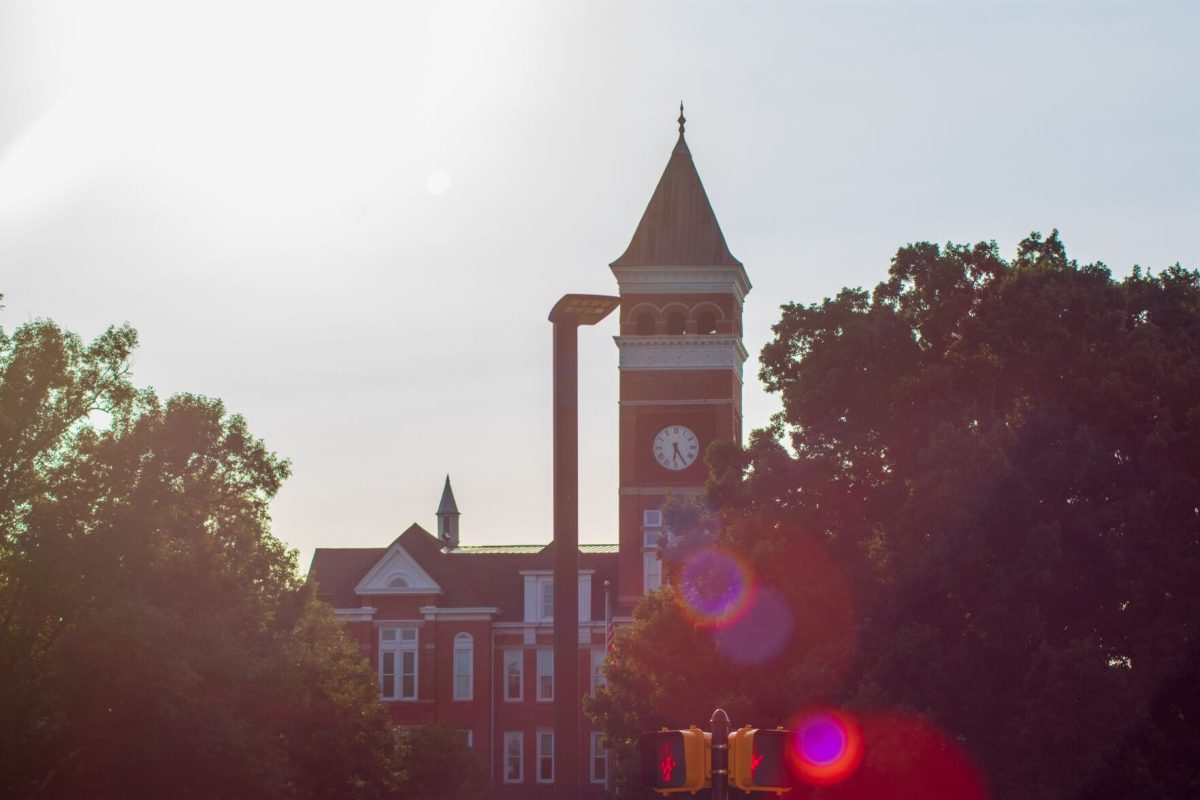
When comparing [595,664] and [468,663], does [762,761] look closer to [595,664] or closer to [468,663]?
[595,664]

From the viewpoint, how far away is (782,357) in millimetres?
42500

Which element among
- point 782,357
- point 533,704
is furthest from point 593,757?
point 782,357

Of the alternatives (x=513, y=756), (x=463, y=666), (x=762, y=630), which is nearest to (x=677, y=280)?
(x=463, y=666)

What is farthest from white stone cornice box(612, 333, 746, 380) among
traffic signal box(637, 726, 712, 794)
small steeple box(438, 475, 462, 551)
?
traffic signal box(637, 726, 712, 794)

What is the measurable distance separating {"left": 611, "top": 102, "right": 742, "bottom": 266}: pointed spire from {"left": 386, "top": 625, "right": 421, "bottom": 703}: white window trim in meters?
18.3

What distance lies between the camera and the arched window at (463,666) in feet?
247

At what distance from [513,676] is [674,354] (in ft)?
53.6

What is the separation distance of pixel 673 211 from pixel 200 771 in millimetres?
40278

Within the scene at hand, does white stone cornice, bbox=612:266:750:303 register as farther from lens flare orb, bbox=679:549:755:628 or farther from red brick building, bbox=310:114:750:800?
lens flare orb, bbox=679:549:755:628

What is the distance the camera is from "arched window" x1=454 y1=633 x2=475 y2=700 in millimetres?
75375

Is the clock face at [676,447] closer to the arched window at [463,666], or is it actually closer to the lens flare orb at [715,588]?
the arched window at [463,666]

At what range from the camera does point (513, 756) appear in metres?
75.6

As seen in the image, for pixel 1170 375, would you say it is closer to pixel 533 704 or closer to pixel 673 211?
pixel 673 211

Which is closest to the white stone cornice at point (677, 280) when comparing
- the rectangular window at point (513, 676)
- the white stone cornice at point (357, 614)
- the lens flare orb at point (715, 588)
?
the rectangular window at point (513, 676)
